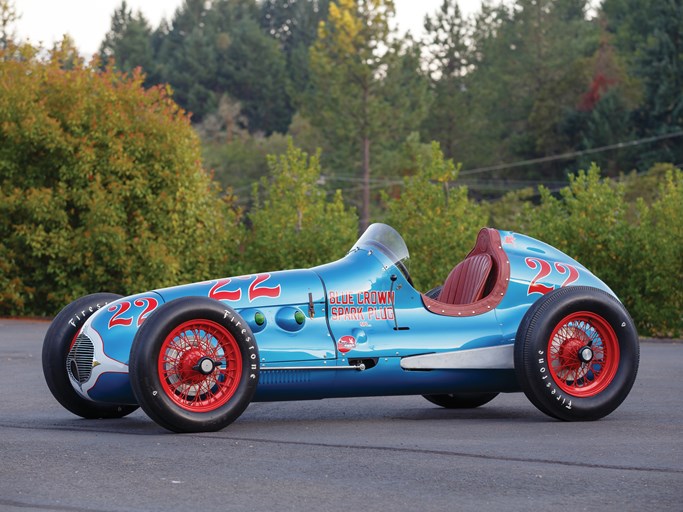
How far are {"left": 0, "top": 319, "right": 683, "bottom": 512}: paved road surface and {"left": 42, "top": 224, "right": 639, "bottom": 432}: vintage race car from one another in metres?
0.27

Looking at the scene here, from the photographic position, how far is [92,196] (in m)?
24.0

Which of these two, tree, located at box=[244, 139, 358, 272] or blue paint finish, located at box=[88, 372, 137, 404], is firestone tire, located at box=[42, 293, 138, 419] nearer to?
blue paint finish, located at box=[88, 372, 137, 404]

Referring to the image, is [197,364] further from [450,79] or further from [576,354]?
[450,79]

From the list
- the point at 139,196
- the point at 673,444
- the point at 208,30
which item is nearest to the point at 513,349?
the point at 673,444

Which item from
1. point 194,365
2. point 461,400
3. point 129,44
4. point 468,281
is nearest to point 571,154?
point 129,44

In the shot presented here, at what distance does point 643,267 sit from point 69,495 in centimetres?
1634

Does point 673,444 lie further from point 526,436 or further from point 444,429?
point 444,429

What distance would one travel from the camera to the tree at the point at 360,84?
69875 millimetres

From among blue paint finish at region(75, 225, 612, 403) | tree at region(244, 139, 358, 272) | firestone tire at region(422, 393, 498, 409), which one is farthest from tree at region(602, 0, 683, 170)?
blue paint finish at region(75, 225, 612, 403)

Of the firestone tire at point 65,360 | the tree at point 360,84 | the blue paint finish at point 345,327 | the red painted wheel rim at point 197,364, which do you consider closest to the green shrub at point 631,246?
the blue paint finish at point 345,327

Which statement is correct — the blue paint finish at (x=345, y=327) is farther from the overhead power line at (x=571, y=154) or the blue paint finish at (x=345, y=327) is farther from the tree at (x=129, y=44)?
the tree at (x=129, y=44)

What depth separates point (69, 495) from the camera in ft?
19.0

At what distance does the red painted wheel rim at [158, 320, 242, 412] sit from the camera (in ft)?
26.3

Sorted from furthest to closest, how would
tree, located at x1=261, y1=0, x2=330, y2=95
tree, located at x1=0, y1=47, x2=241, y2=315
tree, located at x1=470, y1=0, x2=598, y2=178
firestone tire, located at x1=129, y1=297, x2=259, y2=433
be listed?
tree, located at x1=261, y1=0, x2=330, y2=95
tree, located at x1=470, y1=0, x2=598, y2=178
tree, located at x1=0, y1=47, x2=241, y2=315
firestone tire, located at x1=129, y1=297, x2=259, y2=433
